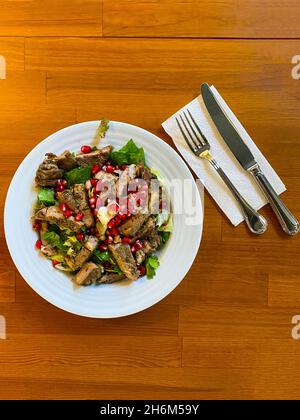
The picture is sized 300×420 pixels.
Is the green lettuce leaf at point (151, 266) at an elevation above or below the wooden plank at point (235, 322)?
above

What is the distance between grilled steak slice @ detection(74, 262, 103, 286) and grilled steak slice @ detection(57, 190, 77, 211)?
0.64 ft

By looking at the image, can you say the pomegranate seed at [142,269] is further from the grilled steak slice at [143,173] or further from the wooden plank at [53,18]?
the wooden plank at [53,18]

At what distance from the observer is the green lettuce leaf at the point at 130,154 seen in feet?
4.24

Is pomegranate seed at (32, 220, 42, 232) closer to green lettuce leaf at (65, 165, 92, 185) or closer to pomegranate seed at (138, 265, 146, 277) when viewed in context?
green lettuce leaf at (65, 165, 92, 185)

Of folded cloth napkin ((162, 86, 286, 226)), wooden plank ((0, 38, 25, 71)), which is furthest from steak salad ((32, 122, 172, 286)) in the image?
wooden plank ((0, 38, 25, 71))

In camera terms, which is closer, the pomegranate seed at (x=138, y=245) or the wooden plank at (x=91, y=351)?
the pomegranate seed at (x=138, y=245)

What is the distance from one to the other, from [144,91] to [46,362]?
107 centimetres

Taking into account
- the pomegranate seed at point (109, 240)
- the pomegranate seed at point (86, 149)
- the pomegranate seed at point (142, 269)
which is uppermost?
the pomegranate seed at point (86, 149)

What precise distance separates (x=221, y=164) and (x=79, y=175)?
506 mm

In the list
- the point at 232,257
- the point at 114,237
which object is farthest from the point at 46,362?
the point at 232,257

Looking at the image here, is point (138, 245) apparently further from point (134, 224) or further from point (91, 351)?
point (91, 351)

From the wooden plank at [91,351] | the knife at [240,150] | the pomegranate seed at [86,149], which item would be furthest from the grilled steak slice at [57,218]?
the knife at [240,150]

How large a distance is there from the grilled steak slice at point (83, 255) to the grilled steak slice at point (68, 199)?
12 centimetres

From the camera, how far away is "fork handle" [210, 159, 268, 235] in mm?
1388
